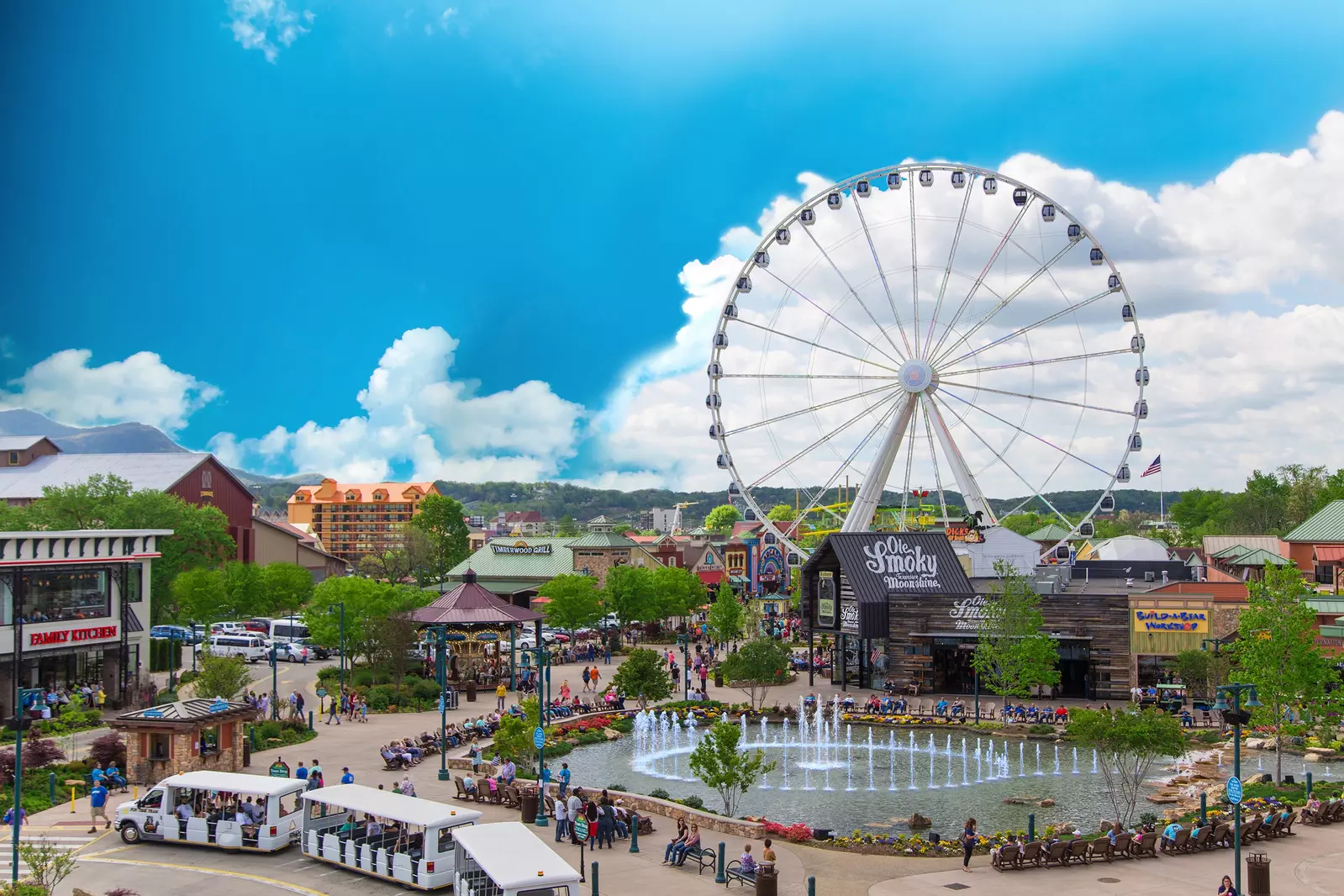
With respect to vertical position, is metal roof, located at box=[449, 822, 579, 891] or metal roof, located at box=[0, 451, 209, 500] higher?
metal roof, located at box=[0, 451, 209, 500]

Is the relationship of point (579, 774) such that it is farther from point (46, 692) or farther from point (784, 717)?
point (46, 692)

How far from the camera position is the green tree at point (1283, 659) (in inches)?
1513

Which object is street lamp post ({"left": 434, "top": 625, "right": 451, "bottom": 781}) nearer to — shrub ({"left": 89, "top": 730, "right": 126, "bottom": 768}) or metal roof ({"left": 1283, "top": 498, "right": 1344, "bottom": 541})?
shrub ({"left": 89, "top": 730, "right": 126, "bottom": 768})

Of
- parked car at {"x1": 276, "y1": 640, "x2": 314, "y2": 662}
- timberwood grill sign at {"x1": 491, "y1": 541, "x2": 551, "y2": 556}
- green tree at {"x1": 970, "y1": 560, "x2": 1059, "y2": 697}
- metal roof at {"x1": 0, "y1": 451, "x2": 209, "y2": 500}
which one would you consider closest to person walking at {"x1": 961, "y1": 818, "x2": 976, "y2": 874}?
green tree at {"x1": 970, "y1": 560, "x2": 1059, "y2": 697}

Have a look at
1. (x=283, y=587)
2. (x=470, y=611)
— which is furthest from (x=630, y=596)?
(x=470, y=611)

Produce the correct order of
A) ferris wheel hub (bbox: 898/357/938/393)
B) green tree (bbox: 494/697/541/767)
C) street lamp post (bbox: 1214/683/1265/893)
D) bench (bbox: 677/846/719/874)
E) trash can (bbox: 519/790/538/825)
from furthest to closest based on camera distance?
ferris wheel hub (bbox: 898/357/938/393) → green tree (bbox: 494/697/541/767) → trash can (bbox: 519/790/538/825) → bench (bbox: 677/846/719/874) → street lamp post (bbox: 1214/683/1265/893)

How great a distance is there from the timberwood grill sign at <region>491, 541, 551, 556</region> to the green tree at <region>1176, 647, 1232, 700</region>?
56.9 m

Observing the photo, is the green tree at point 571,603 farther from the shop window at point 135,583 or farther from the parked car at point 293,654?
the shop window at point 135,583

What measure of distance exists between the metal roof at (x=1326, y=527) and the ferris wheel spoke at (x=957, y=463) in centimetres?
2832

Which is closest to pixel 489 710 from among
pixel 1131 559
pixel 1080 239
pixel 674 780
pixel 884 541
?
pixel 674 780

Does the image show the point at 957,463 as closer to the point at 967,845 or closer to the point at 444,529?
the point at 967,845

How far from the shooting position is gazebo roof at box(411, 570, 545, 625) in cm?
5906

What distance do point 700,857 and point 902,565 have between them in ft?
118

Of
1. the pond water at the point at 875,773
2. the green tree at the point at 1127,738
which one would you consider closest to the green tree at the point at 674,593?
the pond water at the point at 875,773
